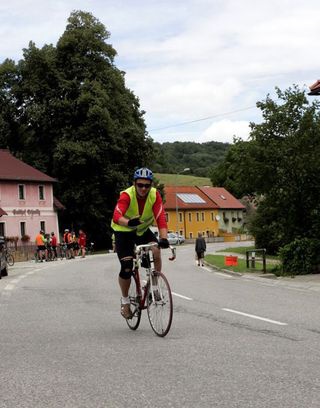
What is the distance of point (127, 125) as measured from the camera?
5894cm

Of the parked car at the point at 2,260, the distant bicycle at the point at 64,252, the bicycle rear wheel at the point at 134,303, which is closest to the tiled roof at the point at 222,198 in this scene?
the distant bicycle at the point at 64,252

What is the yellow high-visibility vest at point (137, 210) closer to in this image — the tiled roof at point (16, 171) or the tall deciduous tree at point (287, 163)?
the tall deciduous tree at point (287, 163)

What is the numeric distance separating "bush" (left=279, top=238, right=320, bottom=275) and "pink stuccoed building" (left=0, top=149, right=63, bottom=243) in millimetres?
39345

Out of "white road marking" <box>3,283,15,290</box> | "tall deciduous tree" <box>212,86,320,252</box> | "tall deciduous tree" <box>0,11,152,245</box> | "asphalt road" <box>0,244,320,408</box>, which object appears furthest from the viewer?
"tall deciduous tree" <box>0,11,152,245</box>

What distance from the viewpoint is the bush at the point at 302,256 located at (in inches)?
744

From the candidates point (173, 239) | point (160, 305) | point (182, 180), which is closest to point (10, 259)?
point (160, 305)

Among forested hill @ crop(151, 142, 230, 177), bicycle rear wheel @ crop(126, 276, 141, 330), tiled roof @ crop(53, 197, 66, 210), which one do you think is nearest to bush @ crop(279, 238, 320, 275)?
bicycle rear wheel @ crop(126, 276, 141, 330)

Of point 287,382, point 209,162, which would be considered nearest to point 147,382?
point 287,382

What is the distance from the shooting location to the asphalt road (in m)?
4.99

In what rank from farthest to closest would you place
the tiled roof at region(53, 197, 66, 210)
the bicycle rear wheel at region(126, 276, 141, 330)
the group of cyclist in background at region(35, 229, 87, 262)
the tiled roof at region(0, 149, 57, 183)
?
the tiled roof at region(53, 197, 66, 210) < the tiled roof at region(0, 149, 57, 183) < the group of cyclist in background at region(35, 229, 87, 262) < the bicycle rear wheel at region(126, 276, 141, 330)

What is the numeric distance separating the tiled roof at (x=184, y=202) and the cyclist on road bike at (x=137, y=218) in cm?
8498

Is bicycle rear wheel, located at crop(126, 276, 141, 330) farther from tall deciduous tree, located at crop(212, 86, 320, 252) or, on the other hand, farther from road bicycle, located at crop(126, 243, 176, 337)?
tall deciduous tree, located at crop(212, 86, 320, 252)

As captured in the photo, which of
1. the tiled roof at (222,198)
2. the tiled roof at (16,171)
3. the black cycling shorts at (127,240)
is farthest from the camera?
the tiled roof at (222,198)

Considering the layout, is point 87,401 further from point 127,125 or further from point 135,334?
point 127,125
